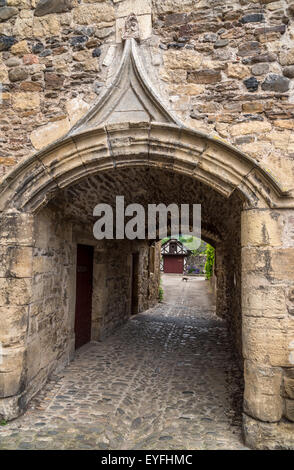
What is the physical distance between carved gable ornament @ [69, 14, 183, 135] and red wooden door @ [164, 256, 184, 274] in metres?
28.3

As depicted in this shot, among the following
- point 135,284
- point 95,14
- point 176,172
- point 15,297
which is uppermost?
point 95,14

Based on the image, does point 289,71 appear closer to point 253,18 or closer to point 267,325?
point 253,18

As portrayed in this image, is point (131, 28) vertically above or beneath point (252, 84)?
above

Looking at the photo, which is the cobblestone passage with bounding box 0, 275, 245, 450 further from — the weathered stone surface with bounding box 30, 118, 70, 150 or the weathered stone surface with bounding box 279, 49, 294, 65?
the weathered stone surface with bounding box 279, 49, 294, 65

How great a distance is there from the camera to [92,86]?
9.88ft

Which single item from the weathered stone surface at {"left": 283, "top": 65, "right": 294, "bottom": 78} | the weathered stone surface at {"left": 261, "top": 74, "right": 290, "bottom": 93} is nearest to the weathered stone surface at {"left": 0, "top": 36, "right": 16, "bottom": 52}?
the weathered stone surface at {"left": 261, "top": 74, "right": 290, "bottom": 93}

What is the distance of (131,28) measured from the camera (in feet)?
9.68

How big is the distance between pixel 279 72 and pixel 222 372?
353cm

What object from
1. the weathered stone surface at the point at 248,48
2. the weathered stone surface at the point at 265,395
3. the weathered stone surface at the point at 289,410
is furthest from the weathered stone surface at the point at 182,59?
the weathered stone surface at the point at 289,410

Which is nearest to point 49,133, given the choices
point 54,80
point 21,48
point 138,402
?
point 54,80

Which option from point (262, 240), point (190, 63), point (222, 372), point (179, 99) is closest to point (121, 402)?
point (222, 372)

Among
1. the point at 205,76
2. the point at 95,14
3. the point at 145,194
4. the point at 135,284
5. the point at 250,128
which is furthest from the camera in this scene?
the point at 135,284

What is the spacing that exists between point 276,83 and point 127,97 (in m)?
1.32
